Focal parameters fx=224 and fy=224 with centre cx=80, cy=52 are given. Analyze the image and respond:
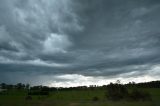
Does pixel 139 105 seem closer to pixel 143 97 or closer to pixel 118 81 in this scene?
pixel 143 97

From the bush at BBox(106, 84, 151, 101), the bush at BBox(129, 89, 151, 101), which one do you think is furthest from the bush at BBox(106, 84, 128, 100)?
the bush at BBox(129, 89, 151, 101)

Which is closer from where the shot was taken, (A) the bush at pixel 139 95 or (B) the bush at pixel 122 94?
(A) the bush at pixel 139 95

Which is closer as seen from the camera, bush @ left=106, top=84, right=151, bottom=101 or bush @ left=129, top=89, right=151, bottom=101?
bush @ left=129, top=89, right=151, bottom=101

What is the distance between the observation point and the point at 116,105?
4456 centimetres

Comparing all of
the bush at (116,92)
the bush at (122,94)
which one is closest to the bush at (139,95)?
the bush at (122,94)

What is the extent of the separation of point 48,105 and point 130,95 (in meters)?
26.6

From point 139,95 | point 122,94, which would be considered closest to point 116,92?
point 122,94

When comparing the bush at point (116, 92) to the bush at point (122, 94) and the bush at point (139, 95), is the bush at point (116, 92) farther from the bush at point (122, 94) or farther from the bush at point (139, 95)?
the bush at point (139, 95)

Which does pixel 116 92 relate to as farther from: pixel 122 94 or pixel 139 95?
pixel 139 95

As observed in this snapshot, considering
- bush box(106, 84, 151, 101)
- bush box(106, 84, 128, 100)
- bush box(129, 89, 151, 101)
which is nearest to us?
bush box(129, 89, 151, 101)

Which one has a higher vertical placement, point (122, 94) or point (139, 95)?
point (122, 94)

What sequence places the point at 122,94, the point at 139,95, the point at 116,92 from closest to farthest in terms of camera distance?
the point at 139,95 → the point at 122,94 → the point at 116,92

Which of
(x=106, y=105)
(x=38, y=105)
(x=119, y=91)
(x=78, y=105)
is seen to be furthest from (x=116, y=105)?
(x=119, y=91)

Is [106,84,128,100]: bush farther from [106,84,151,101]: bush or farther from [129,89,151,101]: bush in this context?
[129,89,151,101]: bush
